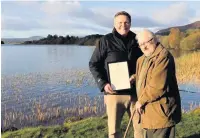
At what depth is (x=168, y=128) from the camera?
3.50 metres

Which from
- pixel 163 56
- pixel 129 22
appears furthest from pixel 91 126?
pixel 163 56

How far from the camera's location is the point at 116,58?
4117 millimetres

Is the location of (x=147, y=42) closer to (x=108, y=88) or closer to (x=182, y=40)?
(x=108, y=88)

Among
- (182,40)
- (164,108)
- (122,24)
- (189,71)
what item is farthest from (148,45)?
(182,40)

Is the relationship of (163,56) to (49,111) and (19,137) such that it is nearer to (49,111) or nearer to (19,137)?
(19,137)

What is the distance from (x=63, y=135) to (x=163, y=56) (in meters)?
3.15

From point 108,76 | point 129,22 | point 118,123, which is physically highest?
point 129,22

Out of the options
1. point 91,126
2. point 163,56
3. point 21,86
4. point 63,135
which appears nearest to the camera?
point 163,56

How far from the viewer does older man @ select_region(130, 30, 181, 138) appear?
333cm

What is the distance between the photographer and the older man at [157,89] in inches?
131

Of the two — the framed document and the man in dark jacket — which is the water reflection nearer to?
the man in dark jacket

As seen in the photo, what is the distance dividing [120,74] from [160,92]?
837 mm

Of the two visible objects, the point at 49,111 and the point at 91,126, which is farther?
the point at 49,111

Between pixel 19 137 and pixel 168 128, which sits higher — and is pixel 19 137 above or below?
below
